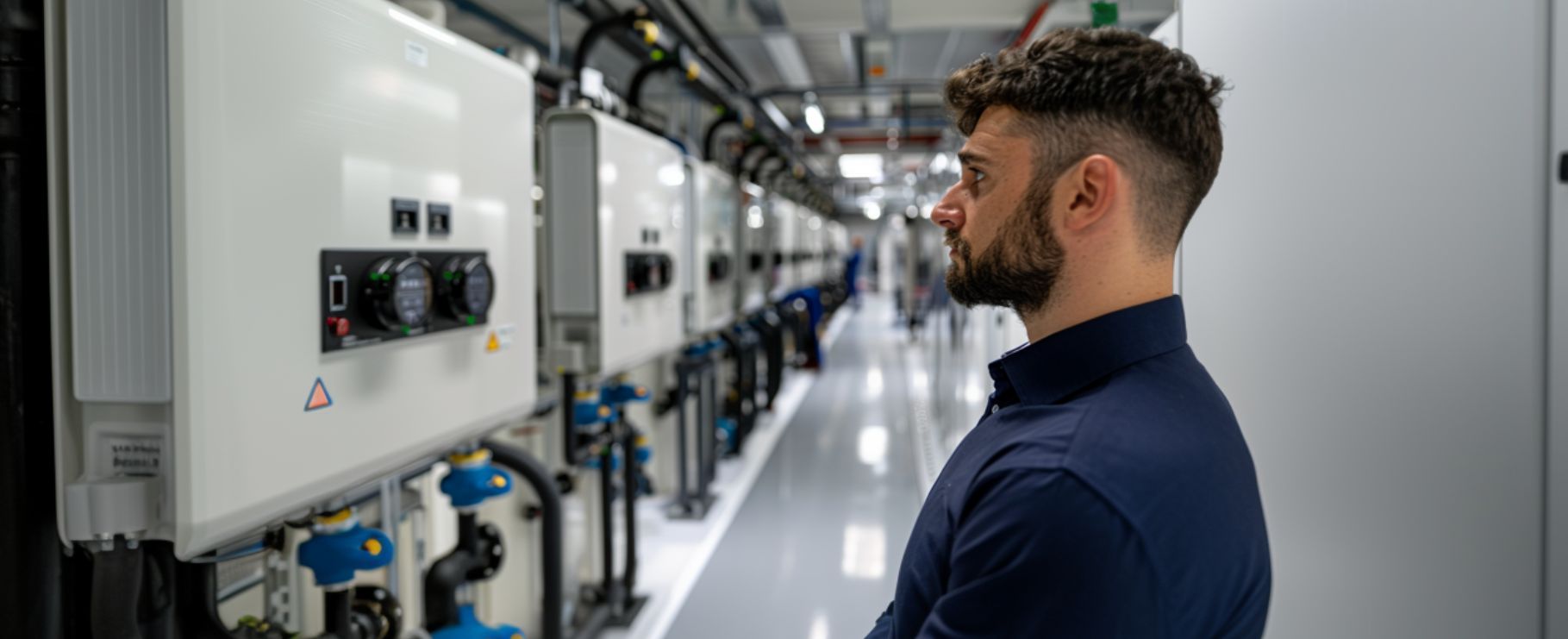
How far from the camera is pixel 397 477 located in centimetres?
204

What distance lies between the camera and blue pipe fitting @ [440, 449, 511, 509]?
200 cm

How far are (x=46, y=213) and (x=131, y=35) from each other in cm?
26

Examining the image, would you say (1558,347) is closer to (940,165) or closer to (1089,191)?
(1089,191)

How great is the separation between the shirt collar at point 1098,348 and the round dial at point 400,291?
1038 mm

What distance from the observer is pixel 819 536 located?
4398mm

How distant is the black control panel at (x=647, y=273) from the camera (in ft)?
10.2

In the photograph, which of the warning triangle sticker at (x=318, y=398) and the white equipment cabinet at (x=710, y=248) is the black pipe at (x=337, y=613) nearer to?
the warning triangle sticker at (x=318, y=398)

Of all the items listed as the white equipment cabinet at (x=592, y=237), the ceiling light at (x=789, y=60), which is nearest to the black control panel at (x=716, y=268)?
the ceiling light at (x=789, y=60)

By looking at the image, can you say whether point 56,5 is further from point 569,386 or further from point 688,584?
point 688,584

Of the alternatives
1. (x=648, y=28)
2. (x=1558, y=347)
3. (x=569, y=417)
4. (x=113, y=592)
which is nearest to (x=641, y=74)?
(x=648, y=28)

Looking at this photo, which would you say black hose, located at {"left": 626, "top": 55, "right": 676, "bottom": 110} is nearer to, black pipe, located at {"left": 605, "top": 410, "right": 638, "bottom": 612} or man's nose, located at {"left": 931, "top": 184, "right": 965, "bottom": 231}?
black pipe, located at {"left": 605, "top": 410, "right": 638, "bottom": 612}

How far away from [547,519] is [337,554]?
773 millimetres

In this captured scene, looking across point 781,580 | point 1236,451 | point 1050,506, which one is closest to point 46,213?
point 1050,506

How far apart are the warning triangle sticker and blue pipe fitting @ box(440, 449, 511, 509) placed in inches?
26.3
